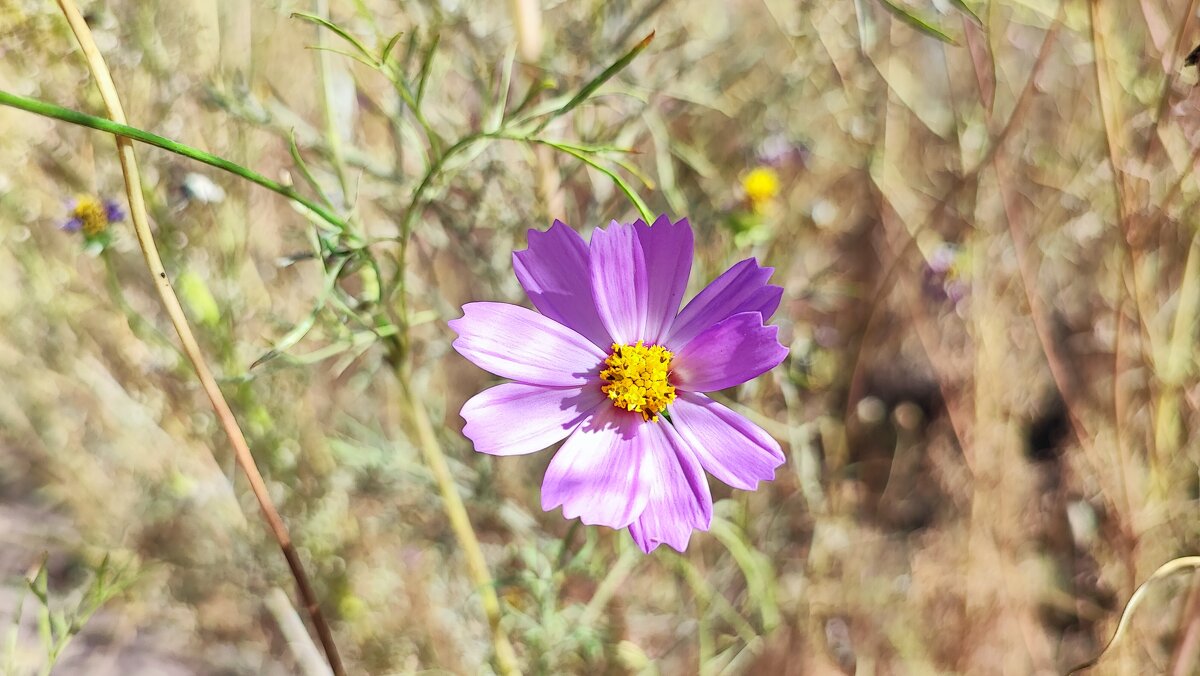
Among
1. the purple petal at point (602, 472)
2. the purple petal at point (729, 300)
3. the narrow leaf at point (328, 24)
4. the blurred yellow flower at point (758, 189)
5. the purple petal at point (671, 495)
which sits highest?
the narrow leaf at point (328, 24)

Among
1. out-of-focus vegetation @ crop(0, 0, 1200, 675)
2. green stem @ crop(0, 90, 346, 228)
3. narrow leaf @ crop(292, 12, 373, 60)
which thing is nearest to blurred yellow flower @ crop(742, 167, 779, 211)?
out-of-focus vegetation @ crop(0, 0, 1200, 675)

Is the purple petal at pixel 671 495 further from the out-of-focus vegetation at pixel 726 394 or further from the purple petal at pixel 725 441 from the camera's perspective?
the out-of-focus vegetation at pixel 726 394

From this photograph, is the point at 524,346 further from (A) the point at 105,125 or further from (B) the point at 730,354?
(A) the point at 105,125

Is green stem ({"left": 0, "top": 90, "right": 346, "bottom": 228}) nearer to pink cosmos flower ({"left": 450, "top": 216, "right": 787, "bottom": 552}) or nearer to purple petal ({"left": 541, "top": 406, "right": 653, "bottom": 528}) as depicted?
pink cosmos flower ({"left": 450, "top": 216, "right": 787, "bottom": 552})

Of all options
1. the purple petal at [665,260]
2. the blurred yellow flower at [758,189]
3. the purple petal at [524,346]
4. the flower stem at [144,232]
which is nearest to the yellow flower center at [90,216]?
the flower stem at [144,232]

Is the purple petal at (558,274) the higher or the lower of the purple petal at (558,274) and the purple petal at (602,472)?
the higher

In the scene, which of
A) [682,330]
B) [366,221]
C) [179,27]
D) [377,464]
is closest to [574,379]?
[682,330]
